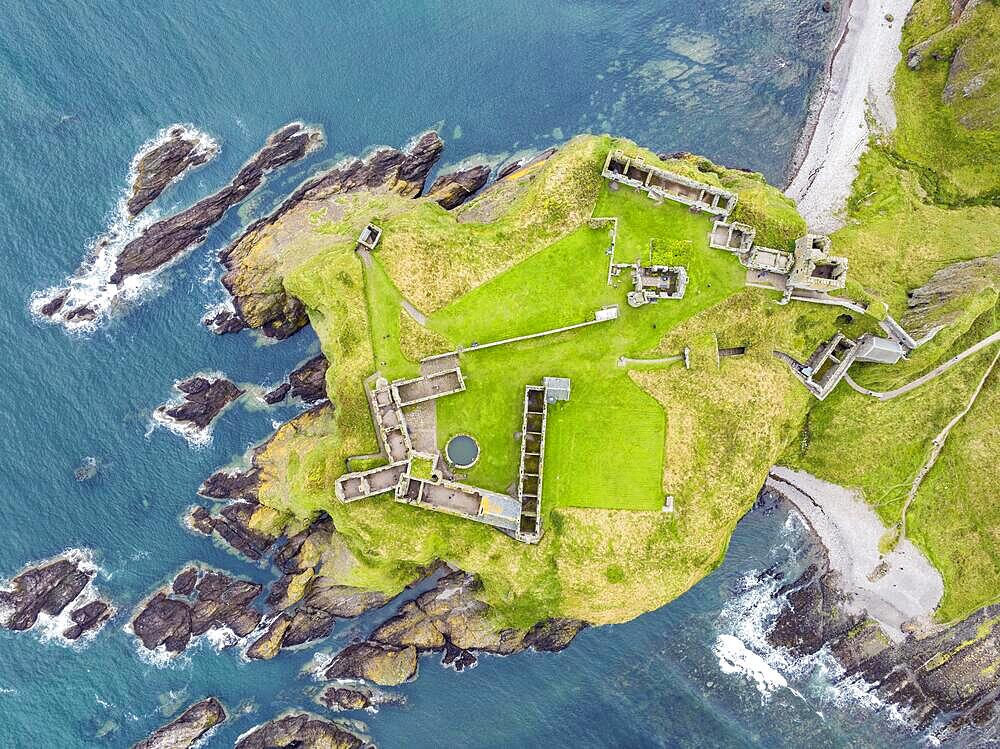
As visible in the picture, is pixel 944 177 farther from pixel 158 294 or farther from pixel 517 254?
pixel 158 294

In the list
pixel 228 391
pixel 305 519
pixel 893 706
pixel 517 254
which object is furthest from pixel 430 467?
pixel 893 706

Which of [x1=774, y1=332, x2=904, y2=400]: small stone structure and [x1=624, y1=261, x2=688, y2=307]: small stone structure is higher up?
[x1=624, y1=261, x2=688, y2=307]: small stone structure

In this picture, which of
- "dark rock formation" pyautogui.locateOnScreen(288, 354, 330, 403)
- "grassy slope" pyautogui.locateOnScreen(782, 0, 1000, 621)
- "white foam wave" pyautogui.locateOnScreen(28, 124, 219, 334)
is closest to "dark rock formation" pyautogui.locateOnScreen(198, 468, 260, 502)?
"dark rock formation" pyautogui.locateOnScreen(288, 354, 330, 403)

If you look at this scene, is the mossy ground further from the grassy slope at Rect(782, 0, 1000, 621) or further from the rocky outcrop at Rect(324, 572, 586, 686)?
the rocky outcrop at Rect(324, 572, 586, 686)

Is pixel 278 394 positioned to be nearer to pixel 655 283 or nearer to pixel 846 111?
pixel 655 283

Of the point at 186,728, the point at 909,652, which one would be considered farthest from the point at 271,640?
the point at 909,652

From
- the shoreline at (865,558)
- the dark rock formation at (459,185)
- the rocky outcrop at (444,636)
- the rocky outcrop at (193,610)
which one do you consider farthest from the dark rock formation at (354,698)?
the dark rock formation at (459,185)

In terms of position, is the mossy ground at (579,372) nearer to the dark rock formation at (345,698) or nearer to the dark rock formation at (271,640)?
the dark rock formation at (271,640)
